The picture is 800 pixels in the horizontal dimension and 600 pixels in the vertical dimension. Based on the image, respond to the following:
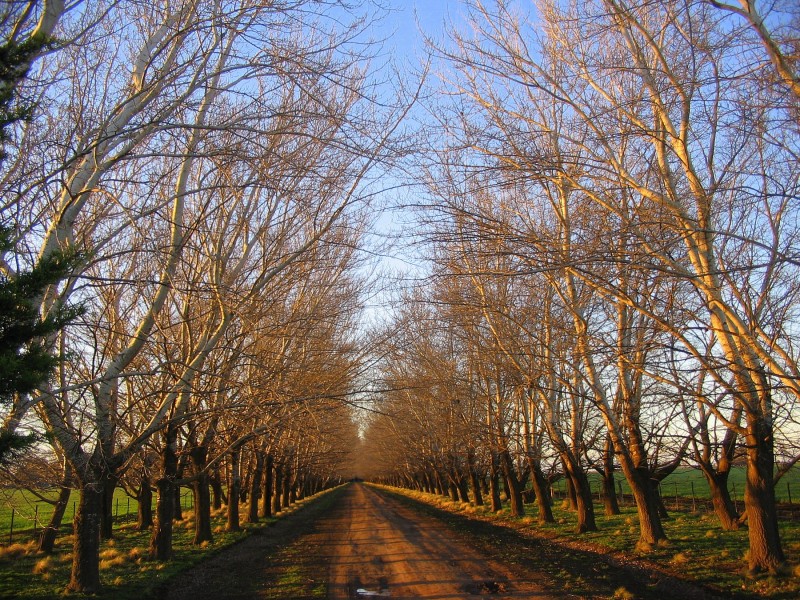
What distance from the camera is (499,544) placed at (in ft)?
52.7

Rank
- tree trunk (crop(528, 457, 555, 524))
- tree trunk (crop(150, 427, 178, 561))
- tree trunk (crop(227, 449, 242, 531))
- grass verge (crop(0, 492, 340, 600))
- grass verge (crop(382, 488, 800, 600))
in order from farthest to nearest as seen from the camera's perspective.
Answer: tree trunk (crop(227, 449, 242, 531)) → tree trunk (crop(528, 457, 555, 524)) → tree trunk (crop(150, 427, 178, 561)) → grass verge (crop(0, 492, 340, 600)) → grass verge (crop(382, 488, 800, 600))

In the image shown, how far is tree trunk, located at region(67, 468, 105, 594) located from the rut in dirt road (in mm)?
3801

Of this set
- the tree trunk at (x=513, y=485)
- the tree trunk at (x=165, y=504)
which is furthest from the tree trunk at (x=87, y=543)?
the tree trunk at (x=513, y=485)

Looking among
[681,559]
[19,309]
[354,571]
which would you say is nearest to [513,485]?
[354,571]

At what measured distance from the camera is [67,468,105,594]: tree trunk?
999 centimetres

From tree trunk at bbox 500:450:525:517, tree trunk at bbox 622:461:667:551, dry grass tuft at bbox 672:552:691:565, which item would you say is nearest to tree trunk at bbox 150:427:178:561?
tree trunk at bbox 622:461:667:551

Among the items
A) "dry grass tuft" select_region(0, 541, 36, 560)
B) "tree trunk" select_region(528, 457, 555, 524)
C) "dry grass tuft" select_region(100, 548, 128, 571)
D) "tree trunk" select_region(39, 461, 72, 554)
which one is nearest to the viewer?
"dry grass tuft" select_region(100, 548, 128, 571)

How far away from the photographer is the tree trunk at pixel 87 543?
9992mm

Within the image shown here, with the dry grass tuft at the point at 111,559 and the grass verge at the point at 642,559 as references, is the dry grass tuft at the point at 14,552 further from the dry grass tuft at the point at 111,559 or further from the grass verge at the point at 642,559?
the grass verge at the point at 642,559

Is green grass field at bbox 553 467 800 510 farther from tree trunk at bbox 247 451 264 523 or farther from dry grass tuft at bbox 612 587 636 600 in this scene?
tree trunk at bbox 247 451 264 523

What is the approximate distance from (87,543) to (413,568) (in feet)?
19.7

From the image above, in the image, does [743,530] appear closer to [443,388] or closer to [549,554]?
[549,554]

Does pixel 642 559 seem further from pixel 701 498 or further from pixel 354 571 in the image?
pixel 701 498

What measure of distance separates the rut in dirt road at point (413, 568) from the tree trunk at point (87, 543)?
3.80 meters
